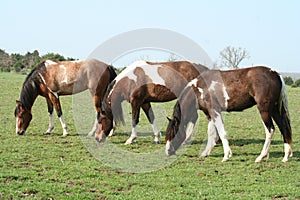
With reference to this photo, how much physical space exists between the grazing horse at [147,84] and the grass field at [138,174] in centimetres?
96

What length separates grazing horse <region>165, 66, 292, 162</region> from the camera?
790 centimetres

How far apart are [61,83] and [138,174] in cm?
508

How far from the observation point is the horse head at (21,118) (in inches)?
427

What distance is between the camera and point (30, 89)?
11.1 meters

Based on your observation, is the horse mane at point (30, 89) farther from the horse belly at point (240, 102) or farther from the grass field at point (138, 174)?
the horse belly at point (240, 102)

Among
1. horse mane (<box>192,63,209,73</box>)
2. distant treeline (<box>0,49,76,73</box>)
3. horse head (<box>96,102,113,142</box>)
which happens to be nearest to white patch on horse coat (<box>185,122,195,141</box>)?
horse mane (<box>192,63,209,73</box>)

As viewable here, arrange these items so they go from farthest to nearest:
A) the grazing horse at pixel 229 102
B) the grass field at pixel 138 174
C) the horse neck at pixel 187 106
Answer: the horse neck at pixel 187 106 < the grazing horse at pixel 229 102 < the grass field at pixel 138 174

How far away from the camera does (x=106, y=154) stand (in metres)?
8.61

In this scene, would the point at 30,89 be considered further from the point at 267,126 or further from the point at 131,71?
the point at 267,126

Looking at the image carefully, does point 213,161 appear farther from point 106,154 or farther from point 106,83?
point 106,83

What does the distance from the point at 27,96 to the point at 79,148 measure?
2.81 m

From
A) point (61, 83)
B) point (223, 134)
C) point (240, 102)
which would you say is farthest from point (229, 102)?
point (61, 83)

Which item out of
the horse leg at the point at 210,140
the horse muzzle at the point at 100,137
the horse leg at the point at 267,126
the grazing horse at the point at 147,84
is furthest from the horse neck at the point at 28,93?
the horse leg at the point at 267,126

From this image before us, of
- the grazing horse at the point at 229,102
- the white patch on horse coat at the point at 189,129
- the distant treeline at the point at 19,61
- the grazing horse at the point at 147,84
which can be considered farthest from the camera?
the distant treeline at the point at 19,61
